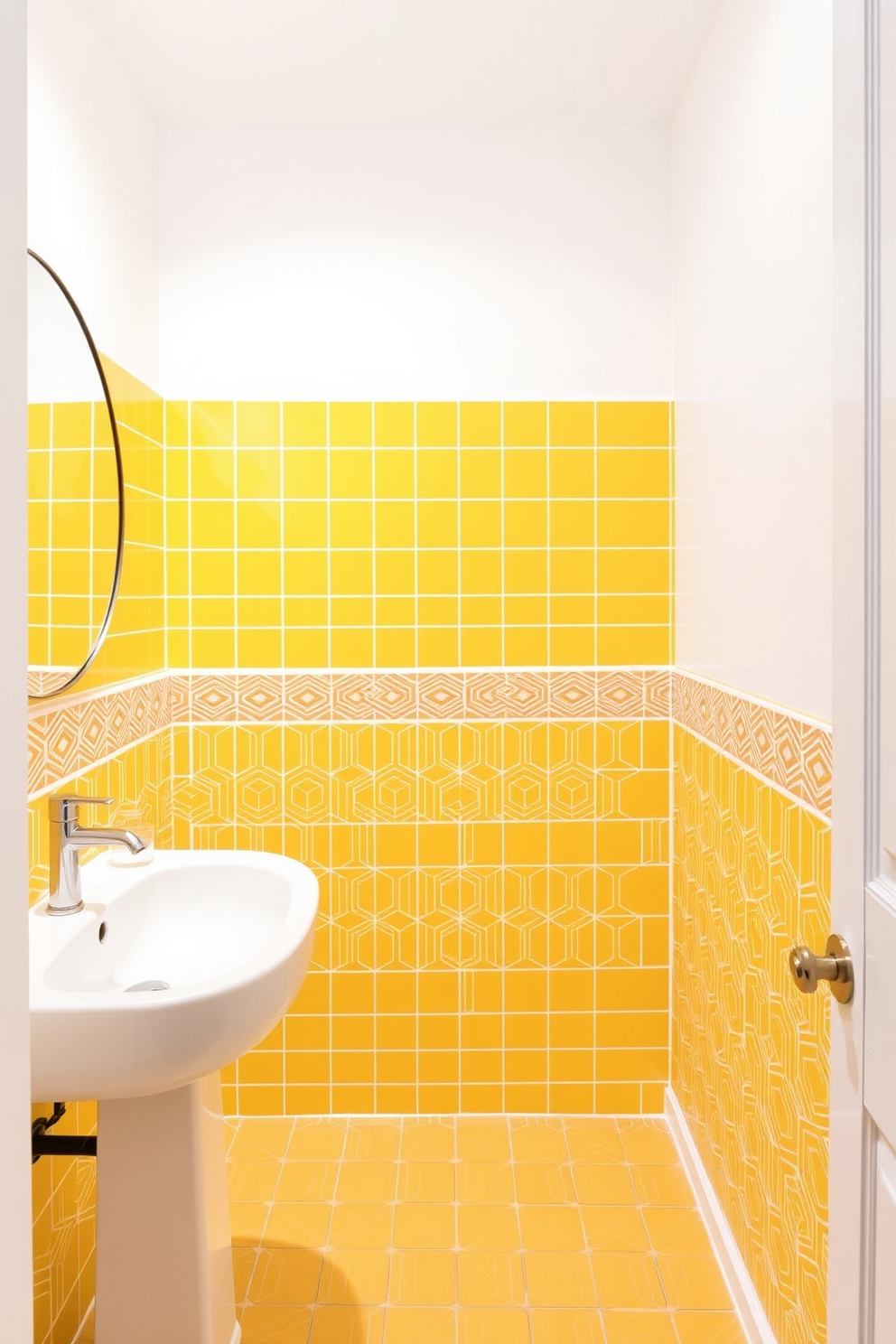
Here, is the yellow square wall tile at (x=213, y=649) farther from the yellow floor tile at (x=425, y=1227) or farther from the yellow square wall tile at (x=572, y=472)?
the yellow floor tile at (x=425, y=1227)

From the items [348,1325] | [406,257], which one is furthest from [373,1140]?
[406,257]

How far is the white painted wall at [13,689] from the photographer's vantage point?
1.66 ft

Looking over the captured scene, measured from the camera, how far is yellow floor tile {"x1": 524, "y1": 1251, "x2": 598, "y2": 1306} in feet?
6.22

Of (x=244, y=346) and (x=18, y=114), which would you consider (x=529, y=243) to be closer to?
(x=244, y=346)

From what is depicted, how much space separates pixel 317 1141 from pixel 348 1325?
0.60m

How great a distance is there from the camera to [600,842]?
8.29ft

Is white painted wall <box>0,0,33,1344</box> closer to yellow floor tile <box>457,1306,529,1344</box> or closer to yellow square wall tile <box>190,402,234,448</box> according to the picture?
yellow floor tile <box>457,1306,529,1344</box>

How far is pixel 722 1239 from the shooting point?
197 centimetres

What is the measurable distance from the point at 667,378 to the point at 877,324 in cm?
178

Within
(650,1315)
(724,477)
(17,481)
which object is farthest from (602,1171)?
(17,481)

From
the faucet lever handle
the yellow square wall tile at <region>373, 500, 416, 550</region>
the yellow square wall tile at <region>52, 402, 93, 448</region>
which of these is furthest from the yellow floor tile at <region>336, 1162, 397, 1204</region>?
the yellow square wall tile at <region>52, 402, 93, 448</region>

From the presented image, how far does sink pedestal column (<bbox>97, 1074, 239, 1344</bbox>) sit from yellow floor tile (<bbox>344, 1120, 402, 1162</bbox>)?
820 mm

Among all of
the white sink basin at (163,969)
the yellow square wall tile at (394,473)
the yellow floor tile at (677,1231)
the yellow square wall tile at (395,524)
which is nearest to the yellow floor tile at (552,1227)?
the yellow floor tile at (677,1231)

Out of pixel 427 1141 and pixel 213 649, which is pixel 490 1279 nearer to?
pixel 427 1141
